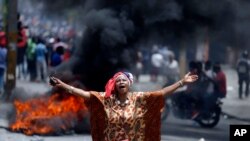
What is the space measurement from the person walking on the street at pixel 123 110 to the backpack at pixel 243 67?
1632 cm

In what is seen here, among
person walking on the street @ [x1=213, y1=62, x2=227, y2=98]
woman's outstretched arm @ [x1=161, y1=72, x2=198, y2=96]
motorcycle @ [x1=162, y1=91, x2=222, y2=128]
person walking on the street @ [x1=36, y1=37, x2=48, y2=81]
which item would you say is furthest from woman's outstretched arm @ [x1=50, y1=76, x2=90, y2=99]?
person walking on the street @ [x1=36, y1=37, x2=48, y2=81]

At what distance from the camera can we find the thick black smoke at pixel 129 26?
15.8 meters

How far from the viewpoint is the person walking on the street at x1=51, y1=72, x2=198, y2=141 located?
7.51m

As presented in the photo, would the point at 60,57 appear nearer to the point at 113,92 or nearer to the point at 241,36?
the point at 241,36

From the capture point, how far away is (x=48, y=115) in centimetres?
1405

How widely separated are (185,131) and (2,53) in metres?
5.81

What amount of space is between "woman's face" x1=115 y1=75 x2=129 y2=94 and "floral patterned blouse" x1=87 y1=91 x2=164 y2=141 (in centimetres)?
9

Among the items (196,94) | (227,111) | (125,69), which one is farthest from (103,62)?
(227,111)

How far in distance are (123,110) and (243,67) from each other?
16.8m

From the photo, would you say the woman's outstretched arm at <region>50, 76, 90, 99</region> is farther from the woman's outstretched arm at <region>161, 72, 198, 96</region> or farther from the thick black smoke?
the thick black smoke

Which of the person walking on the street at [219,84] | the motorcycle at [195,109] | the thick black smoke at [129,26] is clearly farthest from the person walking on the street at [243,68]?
the motorcycle at [195,109]

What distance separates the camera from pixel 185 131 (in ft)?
54.6

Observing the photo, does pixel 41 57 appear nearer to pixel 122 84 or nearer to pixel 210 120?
pixel 210 120

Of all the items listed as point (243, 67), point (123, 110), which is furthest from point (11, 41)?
point (123, 110)
